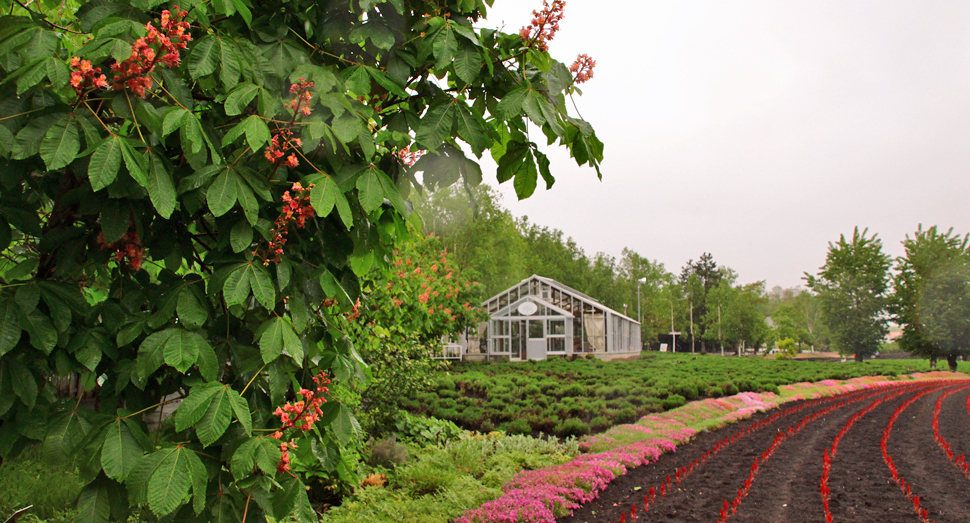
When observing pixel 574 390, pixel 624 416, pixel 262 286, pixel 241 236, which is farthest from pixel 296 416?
pixel 574 390

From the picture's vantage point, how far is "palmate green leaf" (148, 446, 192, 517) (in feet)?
3.92

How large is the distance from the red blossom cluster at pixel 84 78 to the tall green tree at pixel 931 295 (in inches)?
1374

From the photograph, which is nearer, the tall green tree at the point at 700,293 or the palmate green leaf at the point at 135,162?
the palmate green leaf at the point at 135,162

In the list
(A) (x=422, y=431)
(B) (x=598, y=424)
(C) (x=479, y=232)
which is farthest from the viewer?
(C) (x=479, y=232)

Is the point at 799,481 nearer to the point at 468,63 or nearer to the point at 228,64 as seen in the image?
the point at 468,63

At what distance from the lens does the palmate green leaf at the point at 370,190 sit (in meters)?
1.42

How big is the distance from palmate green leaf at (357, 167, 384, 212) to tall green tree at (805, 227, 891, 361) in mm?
36602

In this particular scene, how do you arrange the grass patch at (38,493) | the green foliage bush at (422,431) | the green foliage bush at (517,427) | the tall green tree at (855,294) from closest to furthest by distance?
the grass patch at (38,493), the green foliage bush at (422,431), the green foliage bush at (517,427), the tall green tree at (855,294)

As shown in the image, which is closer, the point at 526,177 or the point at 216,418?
the point at 216,418

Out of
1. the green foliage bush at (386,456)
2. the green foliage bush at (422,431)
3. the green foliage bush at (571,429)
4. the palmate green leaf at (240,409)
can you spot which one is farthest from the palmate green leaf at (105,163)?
the green foliage bush at (571,429)

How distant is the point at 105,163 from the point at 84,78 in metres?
0.25

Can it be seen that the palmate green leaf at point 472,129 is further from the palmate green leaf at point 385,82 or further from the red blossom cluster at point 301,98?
the red blossom cluster at point 301,98

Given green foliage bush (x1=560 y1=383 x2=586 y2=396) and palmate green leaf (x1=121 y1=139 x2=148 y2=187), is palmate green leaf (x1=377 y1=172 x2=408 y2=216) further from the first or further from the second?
green foliage bush (x1=560 y1=383 x2=586 y2=396)

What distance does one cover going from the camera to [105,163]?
1.21 m
